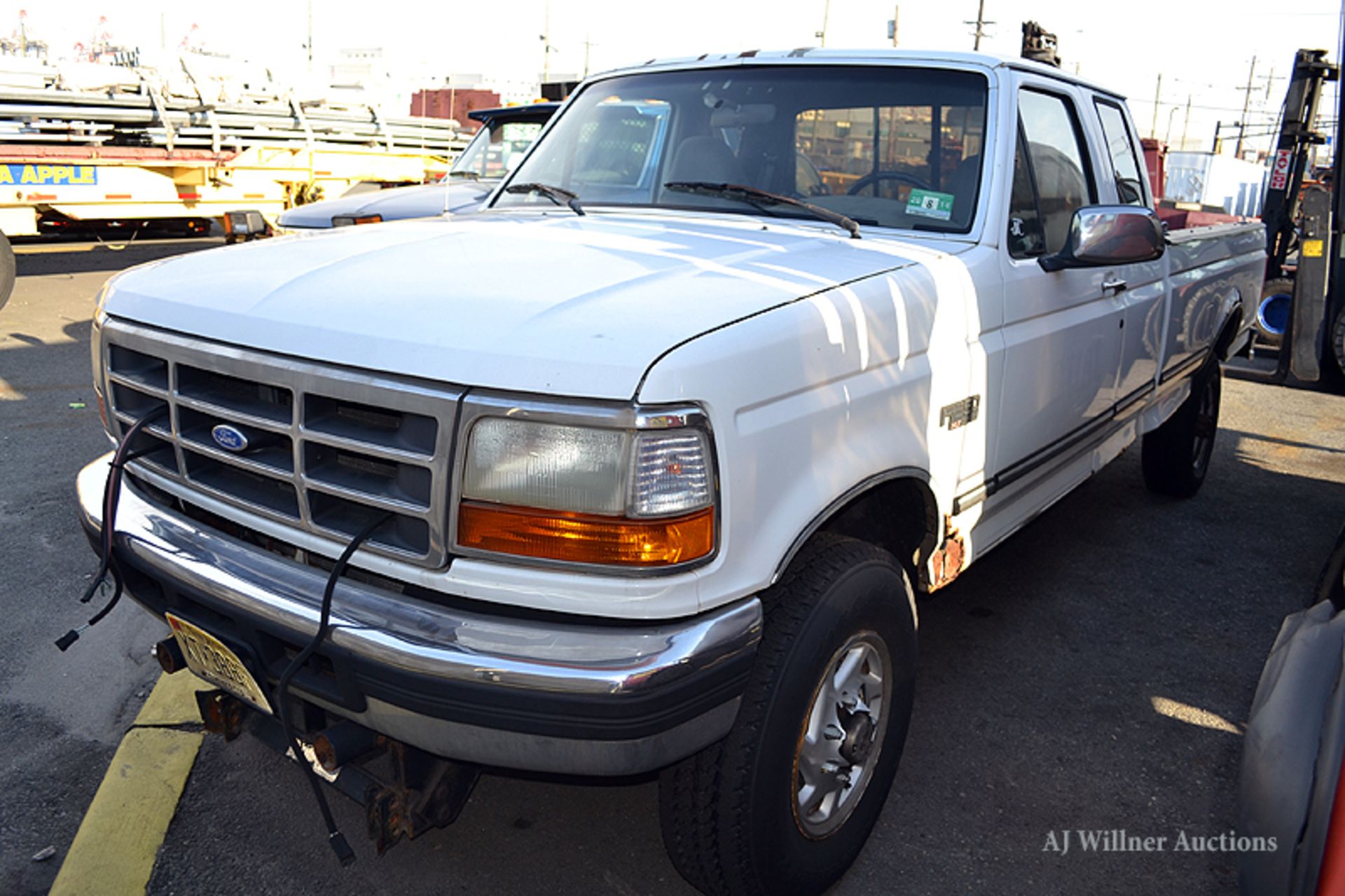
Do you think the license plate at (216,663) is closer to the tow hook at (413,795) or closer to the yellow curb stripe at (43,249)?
the tow hook at (413,795)

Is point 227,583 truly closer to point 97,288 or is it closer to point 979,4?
point 97,288

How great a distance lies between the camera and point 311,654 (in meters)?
2.02

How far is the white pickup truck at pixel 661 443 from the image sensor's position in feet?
6.30

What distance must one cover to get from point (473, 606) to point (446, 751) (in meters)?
0.27

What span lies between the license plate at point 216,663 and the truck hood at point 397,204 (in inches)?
218

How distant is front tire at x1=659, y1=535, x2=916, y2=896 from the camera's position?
85.0 inches

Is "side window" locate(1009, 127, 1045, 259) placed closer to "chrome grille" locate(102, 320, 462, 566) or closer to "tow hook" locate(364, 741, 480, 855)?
"chrome grille" locate(102, 320, 462, 566)

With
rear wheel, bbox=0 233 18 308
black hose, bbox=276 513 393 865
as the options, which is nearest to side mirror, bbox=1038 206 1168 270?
black hose, bbox=276 513 393 865

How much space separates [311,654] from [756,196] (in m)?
1.95

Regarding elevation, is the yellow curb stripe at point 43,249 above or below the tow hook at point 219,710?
above

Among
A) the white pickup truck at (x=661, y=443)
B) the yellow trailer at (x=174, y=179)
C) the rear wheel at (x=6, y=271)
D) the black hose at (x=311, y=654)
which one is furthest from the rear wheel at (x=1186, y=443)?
the yellow trailer at (x=174, y=179)

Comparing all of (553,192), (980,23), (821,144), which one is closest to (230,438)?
(553,192)

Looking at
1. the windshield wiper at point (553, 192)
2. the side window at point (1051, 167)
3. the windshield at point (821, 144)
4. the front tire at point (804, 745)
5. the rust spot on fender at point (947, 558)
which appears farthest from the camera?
the windshield wiper at point (553, 192)

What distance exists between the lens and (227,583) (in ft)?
7.10
